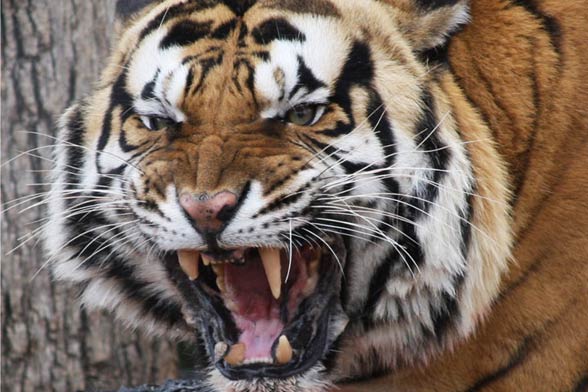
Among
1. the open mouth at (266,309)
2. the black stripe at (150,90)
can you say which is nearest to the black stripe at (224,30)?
the black stripe at (150,90)

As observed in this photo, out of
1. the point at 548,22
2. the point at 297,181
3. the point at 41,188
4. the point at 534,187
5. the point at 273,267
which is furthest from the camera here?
the point at 41,188

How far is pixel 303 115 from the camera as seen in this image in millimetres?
2482

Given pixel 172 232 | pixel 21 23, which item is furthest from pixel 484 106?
pixel 21 23

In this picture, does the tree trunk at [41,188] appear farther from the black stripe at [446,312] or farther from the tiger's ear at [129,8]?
the black stripe at [446,312]

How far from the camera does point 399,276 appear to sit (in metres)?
2.61

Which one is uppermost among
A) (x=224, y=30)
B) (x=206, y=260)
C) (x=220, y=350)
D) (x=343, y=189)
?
(x=224, y=30)

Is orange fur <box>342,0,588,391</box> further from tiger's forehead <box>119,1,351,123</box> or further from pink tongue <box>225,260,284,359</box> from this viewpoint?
pink tongue <box>225,260,284,359</box>

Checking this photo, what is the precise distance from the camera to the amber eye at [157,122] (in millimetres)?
2510

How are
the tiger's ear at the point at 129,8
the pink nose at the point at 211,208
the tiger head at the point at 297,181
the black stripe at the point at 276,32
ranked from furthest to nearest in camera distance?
the tiger's ear at the point at 129,8 → the black stripe at the point at 276,32 → the tiger head at the point at 297,181 → the pink nose at the point at 211,208

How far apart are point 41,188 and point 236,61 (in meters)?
1.93

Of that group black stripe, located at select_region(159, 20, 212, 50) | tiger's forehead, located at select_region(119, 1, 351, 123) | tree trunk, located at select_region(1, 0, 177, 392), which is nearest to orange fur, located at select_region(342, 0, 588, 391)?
tiger's forehead, located at select_region(119, 1, 351, 123)

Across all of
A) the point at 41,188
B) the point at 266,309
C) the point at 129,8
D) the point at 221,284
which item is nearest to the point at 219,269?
the point at 221,284

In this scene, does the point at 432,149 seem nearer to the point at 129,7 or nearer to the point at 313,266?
the point at 313,266

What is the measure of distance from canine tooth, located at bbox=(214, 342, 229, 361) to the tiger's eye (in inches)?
20.8
